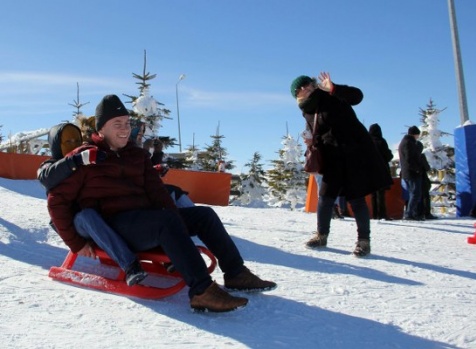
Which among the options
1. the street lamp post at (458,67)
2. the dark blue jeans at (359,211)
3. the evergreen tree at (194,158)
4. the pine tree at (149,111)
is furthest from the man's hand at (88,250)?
the evergreen tree at (194,158)

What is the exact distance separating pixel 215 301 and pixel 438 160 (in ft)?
84.3

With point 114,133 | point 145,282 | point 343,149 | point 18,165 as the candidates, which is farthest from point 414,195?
point 18,165

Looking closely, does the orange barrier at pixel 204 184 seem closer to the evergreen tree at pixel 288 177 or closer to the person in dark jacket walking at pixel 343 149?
the person in dark jacket walking at pixel 343 149

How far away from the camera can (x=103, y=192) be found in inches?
133

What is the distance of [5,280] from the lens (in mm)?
3500

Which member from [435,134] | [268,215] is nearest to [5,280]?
[268,215]

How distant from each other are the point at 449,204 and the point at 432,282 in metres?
22.2

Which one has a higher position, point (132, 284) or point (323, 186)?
point (323, 186)

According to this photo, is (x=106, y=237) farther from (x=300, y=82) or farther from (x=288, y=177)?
(x=288, y=177)

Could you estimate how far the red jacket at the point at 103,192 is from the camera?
3318 millimetres

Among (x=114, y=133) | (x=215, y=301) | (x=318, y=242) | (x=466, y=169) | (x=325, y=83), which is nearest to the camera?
(x=215, y=301)

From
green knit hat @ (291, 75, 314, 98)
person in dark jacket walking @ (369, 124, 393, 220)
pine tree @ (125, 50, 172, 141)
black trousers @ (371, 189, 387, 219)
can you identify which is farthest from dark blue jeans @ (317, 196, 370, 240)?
pine tree @ (125, 50, 172, 141)

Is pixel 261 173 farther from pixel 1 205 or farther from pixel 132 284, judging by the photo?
pixel 132 284

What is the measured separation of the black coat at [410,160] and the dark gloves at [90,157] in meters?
7.35
